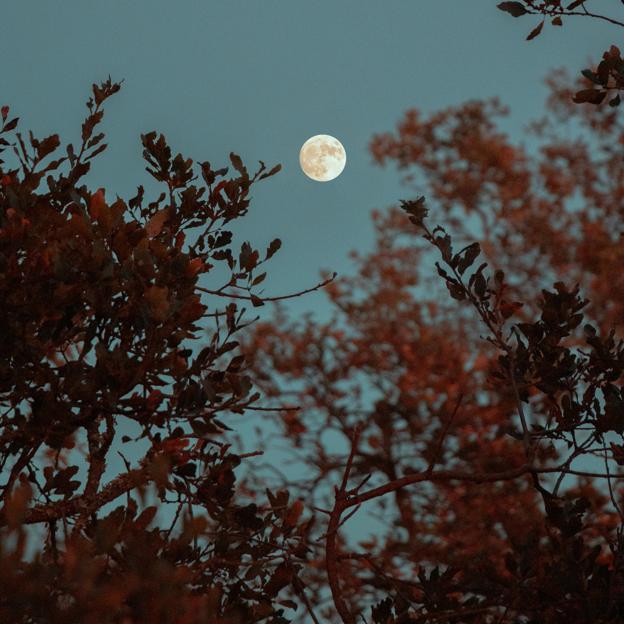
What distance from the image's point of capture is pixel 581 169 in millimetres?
11523

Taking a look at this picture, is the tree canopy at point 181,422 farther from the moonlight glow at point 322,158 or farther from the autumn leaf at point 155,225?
the moonlight glow at point 322,158

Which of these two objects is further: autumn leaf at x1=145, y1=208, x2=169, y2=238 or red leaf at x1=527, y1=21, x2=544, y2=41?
red leaf at x1=527, y1=21, x2=544, y2=41

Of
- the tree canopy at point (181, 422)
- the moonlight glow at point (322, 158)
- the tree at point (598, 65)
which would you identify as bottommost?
the tree canopy at point (181, 422)

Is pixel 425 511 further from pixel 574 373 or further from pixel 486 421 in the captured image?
pixel 574 373

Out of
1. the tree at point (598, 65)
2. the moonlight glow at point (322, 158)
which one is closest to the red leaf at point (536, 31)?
the tree at point (598, 65)

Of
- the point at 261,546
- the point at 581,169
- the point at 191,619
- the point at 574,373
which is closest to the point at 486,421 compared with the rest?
the point at 581,169

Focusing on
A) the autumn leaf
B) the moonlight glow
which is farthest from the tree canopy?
the moonlight glow

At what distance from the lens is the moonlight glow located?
11.3 m

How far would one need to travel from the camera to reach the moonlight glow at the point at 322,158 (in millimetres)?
11289

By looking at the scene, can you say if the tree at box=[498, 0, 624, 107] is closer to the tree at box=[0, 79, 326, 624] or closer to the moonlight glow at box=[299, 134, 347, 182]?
the tree at box=[0, 79, 326, 624]

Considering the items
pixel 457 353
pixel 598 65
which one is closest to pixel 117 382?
pixel 598 65

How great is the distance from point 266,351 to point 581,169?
5.10m

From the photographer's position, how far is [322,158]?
11.6 meters

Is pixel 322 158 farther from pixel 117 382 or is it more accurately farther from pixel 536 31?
pixel 117 382
